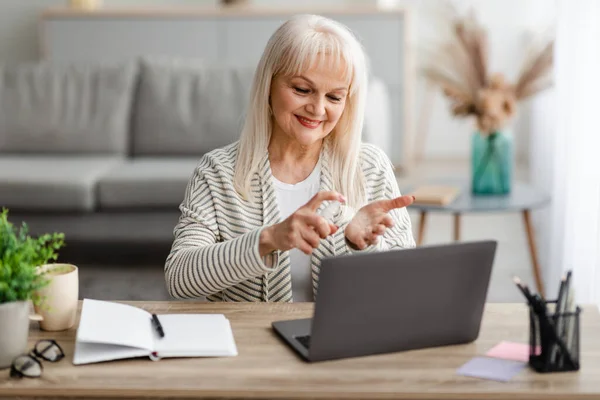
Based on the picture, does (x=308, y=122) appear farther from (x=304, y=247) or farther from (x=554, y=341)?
(x=554, y=341)

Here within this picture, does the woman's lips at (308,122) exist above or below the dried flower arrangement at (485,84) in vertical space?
below

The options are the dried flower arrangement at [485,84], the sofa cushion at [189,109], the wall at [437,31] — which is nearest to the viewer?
the dried flower arrangement at [485,84]

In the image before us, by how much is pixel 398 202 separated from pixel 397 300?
11.0 inches

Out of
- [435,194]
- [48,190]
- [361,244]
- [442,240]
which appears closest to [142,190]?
[48,190]

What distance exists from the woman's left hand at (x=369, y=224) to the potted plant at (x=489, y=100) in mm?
1799

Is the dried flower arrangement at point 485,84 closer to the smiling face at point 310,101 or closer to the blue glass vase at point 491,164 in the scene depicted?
the blue glass vase at point 491,164

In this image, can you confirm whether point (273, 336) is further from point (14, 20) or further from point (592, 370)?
point (14, 20)

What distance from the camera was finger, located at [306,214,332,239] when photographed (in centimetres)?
148

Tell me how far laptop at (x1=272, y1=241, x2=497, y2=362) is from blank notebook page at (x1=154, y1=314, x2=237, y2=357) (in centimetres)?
11

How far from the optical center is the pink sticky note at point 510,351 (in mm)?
1361

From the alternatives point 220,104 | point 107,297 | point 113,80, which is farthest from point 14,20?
point 107,297

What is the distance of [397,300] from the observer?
1.35 m

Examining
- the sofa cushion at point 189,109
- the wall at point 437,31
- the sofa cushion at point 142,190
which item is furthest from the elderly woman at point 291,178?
the wall at point 437,31

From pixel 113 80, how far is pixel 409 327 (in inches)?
127
